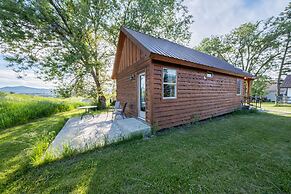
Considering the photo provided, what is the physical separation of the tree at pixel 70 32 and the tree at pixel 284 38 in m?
13.2

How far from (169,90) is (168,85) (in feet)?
0.66

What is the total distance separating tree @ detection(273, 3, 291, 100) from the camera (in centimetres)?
1635

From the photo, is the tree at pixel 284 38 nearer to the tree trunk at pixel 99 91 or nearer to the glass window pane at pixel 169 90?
the glass window pane at pixel 169 90

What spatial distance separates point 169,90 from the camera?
5.63 m

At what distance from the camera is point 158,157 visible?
3.27m

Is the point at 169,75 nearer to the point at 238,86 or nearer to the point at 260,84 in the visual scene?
the point at 238,86

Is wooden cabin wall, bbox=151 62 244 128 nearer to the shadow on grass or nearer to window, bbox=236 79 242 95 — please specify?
window, bbox=236 79 242 95

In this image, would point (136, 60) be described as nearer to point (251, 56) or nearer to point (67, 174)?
point (67, 174)

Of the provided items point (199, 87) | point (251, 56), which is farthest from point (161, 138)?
point (251, 56)

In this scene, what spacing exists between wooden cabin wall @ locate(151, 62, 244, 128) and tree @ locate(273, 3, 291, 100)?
14.5 metres

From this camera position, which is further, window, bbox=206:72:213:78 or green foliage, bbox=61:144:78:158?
window, bbox=206:72:213:78

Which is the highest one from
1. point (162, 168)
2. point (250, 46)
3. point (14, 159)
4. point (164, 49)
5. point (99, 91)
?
point (250, 46)

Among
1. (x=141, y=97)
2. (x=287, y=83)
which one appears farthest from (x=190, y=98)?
(x=287, y=83)

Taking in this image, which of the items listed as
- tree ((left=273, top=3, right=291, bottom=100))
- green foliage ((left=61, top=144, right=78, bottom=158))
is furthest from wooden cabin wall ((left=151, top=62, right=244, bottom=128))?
tree ((left=273, top=3, right=291, bottom=100))
